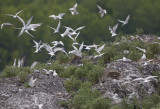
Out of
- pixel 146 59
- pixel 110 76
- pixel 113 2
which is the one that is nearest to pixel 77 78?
pixel 110 76

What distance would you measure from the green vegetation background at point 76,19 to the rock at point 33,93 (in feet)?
118

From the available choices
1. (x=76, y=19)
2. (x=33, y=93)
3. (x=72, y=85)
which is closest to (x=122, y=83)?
(x=72, y=85)

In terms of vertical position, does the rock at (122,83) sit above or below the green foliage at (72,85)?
above

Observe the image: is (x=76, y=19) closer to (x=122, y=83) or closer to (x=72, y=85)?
(x=72, y=85)

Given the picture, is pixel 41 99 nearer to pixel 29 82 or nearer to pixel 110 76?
pixel 29 82

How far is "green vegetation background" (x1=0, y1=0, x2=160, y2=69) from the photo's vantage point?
5487 cm

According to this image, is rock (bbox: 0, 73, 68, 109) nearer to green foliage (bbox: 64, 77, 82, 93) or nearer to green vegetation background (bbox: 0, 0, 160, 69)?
green foliage (bbox: 64, 77, 82, 93)

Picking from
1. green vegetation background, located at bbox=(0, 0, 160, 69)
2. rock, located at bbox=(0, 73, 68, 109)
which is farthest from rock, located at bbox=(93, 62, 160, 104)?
green vegetation background, located at bbox=(0, 0, 160, 69)

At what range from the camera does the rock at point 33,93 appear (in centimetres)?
1256

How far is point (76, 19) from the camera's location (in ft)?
200

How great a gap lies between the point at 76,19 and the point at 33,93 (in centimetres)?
4788

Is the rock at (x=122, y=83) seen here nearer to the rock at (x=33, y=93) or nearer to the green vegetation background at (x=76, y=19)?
the rock at (x=33, y=93)

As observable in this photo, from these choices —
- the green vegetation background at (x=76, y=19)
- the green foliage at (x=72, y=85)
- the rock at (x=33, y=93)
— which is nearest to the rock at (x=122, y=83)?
the green foliage at (x=72, y=85)

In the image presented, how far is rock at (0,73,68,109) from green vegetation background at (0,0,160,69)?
35876mm
